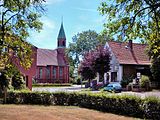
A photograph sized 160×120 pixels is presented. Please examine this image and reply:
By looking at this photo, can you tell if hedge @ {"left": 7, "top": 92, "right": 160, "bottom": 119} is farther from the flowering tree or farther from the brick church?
the brick church

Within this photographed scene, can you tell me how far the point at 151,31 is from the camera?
1496cm

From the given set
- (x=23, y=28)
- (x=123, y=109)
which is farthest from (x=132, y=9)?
(x=123, y=109)

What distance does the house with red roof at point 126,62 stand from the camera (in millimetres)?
50906

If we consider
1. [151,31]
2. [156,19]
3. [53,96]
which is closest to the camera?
[156,19]

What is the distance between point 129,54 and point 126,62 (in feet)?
9.00

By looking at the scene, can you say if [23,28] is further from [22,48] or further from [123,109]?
[123,109]

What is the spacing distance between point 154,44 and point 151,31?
64 cm

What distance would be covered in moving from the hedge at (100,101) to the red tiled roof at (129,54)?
2323 cm

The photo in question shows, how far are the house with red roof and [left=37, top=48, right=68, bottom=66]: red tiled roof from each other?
106 ft

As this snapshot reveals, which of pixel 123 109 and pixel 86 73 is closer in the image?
pixel 123 109

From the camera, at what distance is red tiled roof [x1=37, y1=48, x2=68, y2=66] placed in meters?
83.8

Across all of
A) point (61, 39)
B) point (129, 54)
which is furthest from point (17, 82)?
point (61, 39)

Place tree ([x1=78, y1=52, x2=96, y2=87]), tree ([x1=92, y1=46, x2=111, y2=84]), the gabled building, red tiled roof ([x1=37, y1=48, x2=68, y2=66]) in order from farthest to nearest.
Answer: red tiled roof ([x1=37, y1=48, x2=68, y2=66]), the gabled building, tree ([x1=78, y1=52, x2=96, y2=87]), tree ([x1=92, y1=46, x2=111, y2=84])

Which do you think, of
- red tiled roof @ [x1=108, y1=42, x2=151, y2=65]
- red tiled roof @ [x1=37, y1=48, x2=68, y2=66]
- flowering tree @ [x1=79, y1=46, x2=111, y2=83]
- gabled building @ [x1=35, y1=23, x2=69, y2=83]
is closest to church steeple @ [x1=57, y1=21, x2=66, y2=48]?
gabled building @ [x1=35, y1=23, x2=69, y2=83]
